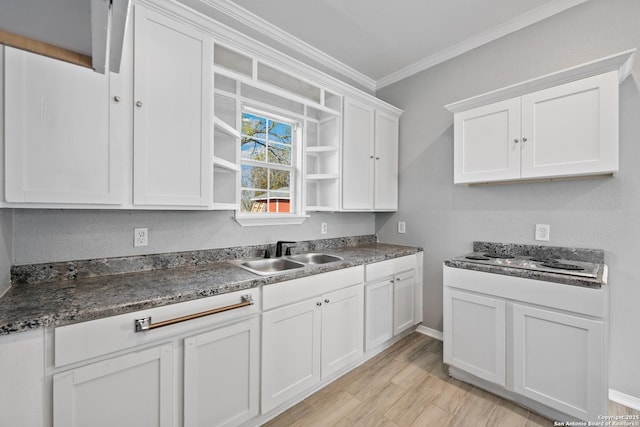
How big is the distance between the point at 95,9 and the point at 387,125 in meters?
2.88

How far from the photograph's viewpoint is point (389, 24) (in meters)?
2.35

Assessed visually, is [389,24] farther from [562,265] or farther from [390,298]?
[390,298]

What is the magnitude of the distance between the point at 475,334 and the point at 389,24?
259 cm

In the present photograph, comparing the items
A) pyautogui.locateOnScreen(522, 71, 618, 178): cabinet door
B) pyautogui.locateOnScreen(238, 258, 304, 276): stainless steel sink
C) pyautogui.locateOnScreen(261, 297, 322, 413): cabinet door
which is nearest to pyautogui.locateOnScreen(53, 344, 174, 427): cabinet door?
pyautogui.locateOnScreen(261, 297, 322, 413): cabinet door

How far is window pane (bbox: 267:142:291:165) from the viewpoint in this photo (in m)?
2.57

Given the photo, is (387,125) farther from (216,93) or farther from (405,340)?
(405,340)

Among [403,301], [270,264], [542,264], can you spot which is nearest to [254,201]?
[270,264]

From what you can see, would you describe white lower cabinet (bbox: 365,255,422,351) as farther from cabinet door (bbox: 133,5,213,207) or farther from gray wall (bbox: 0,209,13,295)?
gray wall (bbox: 0,209,13,295)

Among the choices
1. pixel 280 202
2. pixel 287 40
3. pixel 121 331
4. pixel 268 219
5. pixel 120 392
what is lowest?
pixel 120 392

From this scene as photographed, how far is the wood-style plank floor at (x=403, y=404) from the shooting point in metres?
1.71

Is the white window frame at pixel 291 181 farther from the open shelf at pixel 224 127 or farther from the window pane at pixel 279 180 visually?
the open shelf at pixel 224 127

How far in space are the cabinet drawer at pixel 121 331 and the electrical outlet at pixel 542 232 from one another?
2374 millimetres

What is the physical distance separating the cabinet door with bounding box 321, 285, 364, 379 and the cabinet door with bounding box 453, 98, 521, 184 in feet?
4.58

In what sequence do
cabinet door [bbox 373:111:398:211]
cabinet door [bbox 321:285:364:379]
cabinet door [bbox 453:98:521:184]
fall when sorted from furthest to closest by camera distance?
cabinet door [bbox 373:111:398:211]
cabinet door [bbox 453:98:521:184]
cabinet door [bbox 321:285:364:379]
